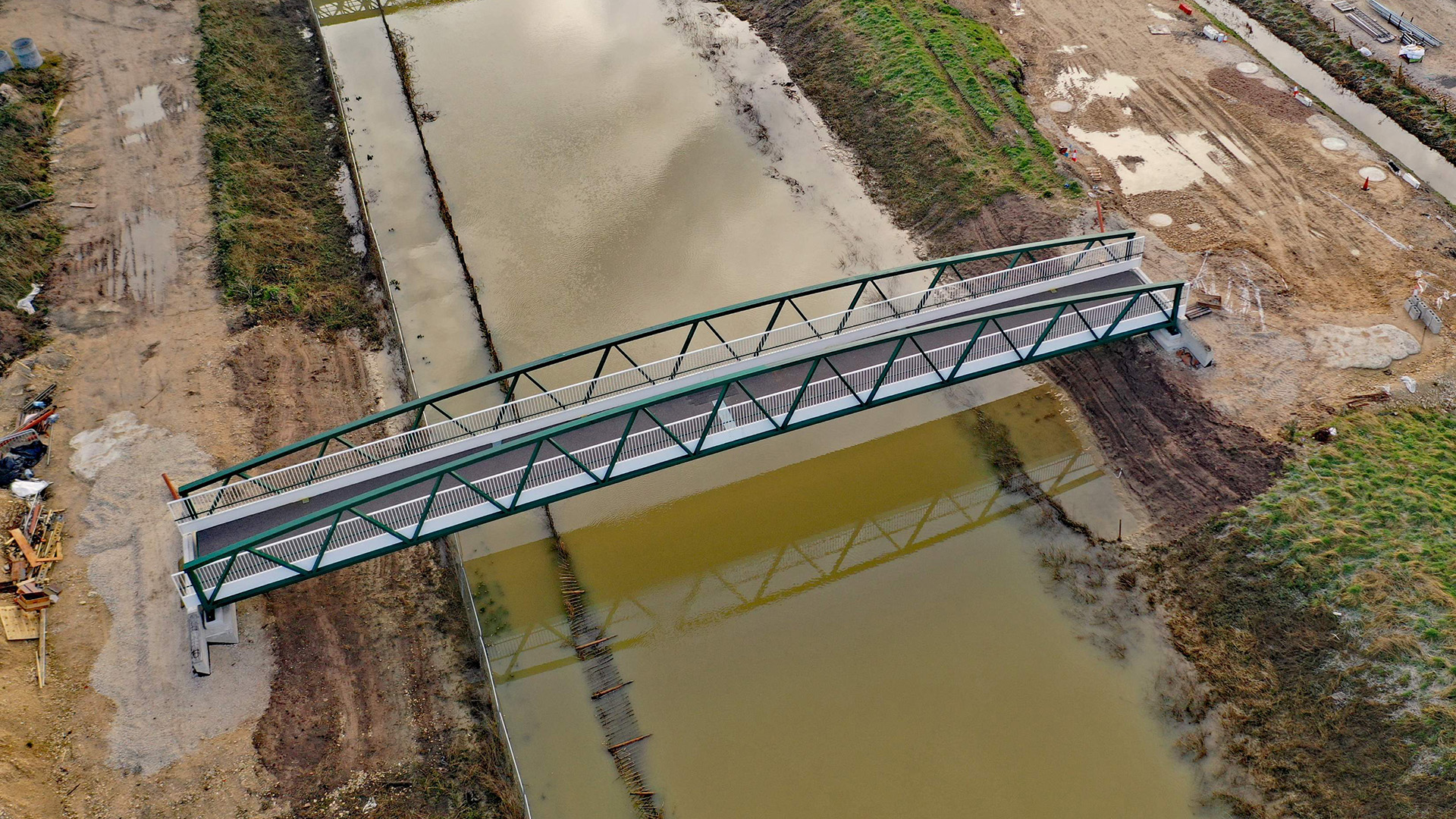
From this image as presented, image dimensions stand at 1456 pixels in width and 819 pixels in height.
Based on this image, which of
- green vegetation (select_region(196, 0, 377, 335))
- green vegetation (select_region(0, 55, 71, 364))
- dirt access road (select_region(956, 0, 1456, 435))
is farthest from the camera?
green vegetation (select_region(196, 0, 377, 335))

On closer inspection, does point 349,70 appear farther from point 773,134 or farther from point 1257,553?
point 1257,553

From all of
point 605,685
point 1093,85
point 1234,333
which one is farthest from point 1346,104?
point 605,685

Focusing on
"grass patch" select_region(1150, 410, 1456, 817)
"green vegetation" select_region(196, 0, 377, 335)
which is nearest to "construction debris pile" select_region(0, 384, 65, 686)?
"green vegetation" select_region(196, 0, 377, 335)

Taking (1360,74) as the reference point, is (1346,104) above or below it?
below

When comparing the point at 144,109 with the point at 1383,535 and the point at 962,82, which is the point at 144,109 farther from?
the point at 1383,535

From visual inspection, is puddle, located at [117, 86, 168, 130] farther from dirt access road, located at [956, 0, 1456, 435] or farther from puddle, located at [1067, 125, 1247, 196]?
puddle, located at [1067, 125, 1247, 196]

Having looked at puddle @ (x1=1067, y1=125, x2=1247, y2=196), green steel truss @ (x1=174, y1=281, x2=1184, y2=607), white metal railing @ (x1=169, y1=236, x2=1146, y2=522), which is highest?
puddle @ (x1=1067, y1=125, x2=1247, y2=196)

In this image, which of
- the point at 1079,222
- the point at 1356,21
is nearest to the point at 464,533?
the point at 1079,222
